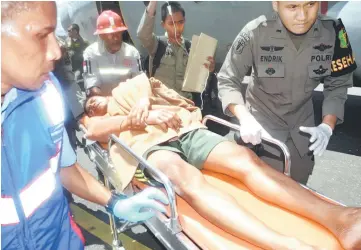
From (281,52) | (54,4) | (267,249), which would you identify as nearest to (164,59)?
(281,52)

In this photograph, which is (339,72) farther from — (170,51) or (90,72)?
(90,72)

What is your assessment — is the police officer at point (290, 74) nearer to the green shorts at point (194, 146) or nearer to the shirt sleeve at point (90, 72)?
the green shorts at point (194, 146)

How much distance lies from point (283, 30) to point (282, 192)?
92 cm

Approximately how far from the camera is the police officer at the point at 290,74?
6.70 ft

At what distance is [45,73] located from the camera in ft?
3.12

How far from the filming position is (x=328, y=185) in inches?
129

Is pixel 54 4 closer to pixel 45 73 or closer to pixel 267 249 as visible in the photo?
pixel 45 73

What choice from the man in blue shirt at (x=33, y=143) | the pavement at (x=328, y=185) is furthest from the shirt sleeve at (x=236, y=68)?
the pavement at (x=328, y=185)

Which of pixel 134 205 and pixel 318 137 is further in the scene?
pixel 318 137

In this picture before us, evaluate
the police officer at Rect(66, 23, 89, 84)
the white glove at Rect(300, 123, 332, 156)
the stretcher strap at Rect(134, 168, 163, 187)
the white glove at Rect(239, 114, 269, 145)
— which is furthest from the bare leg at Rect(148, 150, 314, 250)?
the police officer at Rect(66, 23, 89, 84)

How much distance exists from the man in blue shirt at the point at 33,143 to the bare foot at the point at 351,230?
41.4 inches

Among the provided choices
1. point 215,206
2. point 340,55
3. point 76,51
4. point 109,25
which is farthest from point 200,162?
point 76,51

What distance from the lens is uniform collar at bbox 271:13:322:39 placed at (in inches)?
80.7

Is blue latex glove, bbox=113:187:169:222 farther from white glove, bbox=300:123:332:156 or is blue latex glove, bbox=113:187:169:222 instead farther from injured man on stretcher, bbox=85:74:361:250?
white glove, bbox=300:123:332:156
